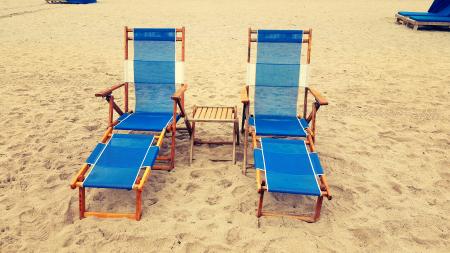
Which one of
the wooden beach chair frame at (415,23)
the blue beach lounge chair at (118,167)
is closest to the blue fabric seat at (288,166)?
the blue beach lounge chair at (118,167)

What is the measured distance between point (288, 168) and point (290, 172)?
6 cm

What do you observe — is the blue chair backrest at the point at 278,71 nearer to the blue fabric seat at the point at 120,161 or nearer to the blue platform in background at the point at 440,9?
the blue fabric seat at the point at 120,161

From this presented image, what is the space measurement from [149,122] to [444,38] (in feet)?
32.2

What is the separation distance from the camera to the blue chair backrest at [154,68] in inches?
153

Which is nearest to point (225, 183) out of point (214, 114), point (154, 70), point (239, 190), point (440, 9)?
point (239, 190)

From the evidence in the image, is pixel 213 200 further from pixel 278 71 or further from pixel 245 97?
pixel 278 71

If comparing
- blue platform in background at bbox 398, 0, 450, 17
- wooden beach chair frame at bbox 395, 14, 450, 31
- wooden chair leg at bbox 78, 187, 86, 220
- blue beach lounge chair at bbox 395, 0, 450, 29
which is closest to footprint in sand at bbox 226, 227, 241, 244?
wooden chair leg at bbox 78, 187, 86, 220

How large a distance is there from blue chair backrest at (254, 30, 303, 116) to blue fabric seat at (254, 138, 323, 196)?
66 centimetres

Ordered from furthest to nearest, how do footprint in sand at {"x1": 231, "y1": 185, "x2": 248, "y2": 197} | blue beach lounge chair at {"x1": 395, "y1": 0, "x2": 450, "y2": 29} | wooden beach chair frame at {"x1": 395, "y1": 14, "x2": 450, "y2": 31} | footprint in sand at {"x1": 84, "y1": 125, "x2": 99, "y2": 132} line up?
blue beach lounge chair at {"x1": 395, "y1": 0, "x2": 450, "y2": 29} < wooden beach chair frame at {"x1": 395, "y1": 14, "x2": 450, "y2": 31} < footprint in sand at {"x1": 84, "y1": 125, "x2": 99, "y2": 132} < footprint in sand at {"x1": 231, "y1": 185, "x2": 248, "y2": 197}

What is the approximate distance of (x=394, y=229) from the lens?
8.82 ft

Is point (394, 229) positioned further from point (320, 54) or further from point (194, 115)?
point (320, 54)

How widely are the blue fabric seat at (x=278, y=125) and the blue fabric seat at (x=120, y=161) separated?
3.33 feet

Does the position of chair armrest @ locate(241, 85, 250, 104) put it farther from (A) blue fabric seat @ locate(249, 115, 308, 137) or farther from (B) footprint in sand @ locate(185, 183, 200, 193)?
(B) footprint in sand @ locate(185, 183, 200, 193)

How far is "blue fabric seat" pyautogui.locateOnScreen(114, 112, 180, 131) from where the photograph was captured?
3369mm
